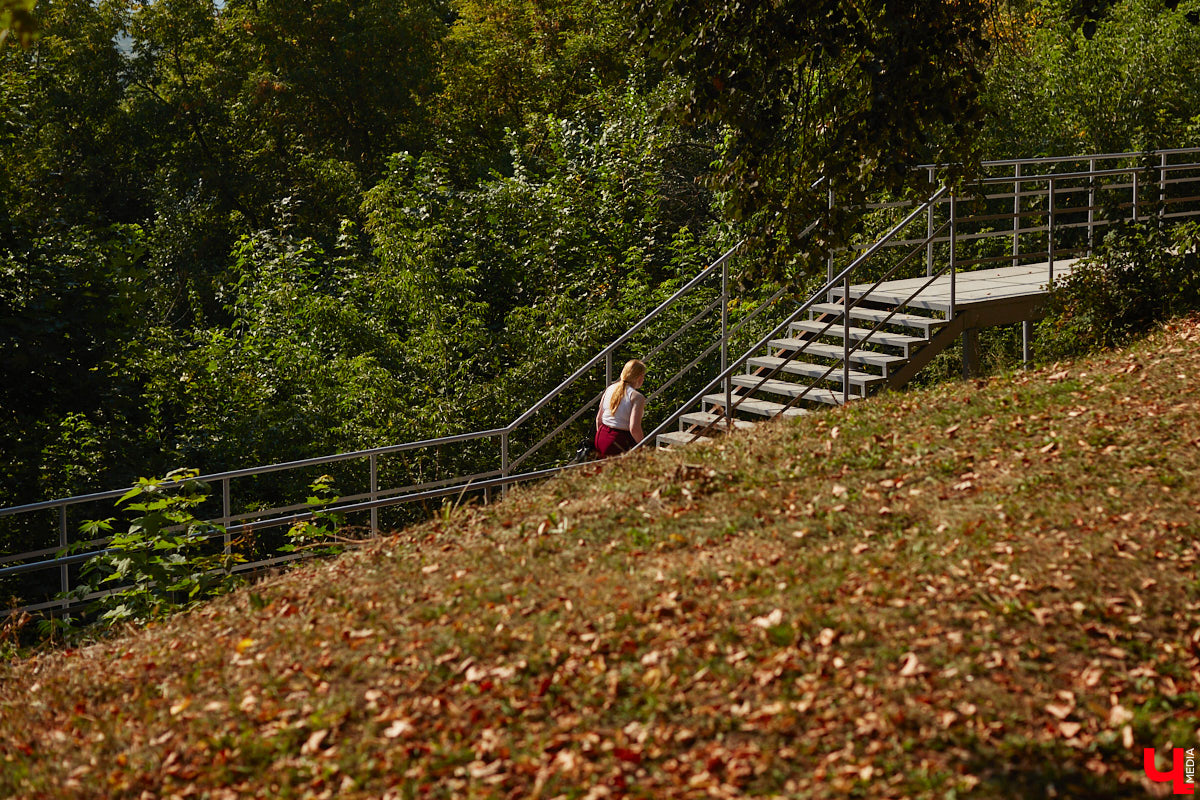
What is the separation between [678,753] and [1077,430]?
14.8 feet

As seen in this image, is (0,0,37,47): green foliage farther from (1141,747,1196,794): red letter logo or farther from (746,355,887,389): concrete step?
(746,355,887,389): concrete step

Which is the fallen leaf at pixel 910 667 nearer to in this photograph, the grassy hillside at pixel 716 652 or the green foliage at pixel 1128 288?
the grassy hillside at pixel 716 652

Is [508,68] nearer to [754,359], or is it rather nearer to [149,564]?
[754,359]

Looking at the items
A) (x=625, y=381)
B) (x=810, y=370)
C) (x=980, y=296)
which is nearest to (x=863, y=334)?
(x=810, y=370)

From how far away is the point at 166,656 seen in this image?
6395 mm

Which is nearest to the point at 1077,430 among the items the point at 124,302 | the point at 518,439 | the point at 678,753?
the point at 678,753

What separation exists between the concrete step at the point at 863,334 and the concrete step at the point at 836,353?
4.9 inches

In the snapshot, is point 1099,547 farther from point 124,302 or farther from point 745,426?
point 124,302

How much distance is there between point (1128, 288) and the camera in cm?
1128

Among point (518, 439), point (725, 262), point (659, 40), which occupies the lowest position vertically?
point (518, 439)

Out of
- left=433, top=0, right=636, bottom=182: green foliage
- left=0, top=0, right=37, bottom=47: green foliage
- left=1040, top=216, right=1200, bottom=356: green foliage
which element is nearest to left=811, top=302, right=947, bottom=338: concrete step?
left=1040, top=216, right=1200, bottom=356: green foliage

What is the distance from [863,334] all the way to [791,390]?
116 centimetres

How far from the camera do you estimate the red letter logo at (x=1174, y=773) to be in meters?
4.39

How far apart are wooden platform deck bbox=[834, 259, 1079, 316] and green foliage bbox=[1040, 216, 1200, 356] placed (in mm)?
335
